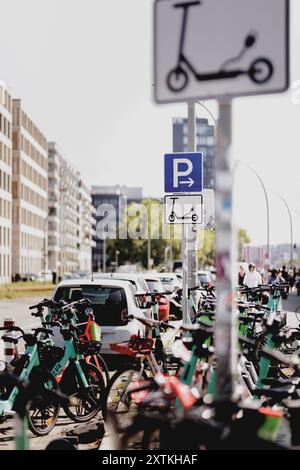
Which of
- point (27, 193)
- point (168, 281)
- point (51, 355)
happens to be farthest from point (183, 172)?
point (27, 193)

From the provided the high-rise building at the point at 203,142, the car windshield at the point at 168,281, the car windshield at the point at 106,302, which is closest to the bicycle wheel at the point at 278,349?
the car windshield at the point at 106,302

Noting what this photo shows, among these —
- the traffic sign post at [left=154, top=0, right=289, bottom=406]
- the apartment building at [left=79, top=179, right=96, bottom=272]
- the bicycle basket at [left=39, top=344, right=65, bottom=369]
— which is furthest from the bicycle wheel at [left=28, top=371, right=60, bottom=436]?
the apartment building at [left=79, top=179, right=96, bottom=272]

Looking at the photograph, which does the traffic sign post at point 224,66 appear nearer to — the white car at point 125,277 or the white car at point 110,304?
the white car at point 110,304

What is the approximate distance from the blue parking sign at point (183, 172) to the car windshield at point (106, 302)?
1.81 metres

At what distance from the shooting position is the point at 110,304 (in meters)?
10.9

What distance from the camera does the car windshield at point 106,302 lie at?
10828 millimetres

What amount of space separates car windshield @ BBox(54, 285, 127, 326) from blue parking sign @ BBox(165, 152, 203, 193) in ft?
5.95

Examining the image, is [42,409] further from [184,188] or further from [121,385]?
[184,188]

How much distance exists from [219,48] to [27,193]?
97728mm

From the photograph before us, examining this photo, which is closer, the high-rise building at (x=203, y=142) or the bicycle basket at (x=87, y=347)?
the bicycle basket at (x=87, y=347)

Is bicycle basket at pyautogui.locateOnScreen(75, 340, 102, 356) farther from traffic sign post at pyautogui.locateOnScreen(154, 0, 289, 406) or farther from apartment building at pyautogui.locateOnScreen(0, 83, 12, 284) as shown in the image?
apartment building at pyautogui.locateOnScreen(0, 83, 12, 284)

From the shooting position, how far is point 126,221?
99.8m

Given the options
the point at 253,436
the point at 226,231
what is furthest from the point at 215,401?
the point at 226,231

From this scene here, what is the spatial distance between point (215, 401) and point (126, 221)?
96.1 metres
